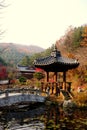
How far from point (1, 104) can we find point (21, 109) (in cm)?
313

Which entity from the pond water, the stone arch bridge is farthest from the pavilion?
the pond water

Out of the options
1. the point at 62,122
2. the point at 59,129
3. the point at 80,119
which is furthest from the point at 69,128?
the point at 80,119

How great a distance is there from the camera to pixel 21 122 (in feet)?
68.5

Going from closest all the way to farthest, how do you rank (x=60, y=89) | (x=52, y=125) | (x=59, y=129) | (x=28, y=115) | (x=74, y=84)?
(x=59, y=129), (x=52, y=125), (x=28, y=115), (x=60, y=89), (x=74, y=84)

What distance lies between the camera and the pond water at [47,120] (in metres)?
18.8

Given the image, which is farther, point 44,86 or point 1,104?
point 44,86

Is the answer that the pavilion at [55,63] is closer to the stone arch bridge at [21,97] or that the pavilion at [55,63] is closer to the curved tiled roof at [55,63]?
the curved tiled roof at [55,63]

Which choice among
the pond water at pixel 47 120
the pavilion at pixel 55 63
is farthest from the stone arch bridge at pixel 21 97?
the pavilion at pixel 55 63

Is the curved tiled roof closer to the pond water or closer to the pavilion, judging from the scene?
the pavilion

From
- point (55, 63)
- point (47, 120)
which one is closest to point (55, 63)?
point (55, 63)

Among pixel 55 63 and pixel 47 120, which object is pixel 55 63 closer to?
pixel 55 63

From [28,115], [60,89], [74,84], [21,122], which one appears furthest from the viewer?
[74,84]

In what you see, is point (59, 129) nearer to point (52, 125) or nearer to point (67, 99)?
point (52, 125)

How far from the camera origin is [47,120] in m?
21.0
